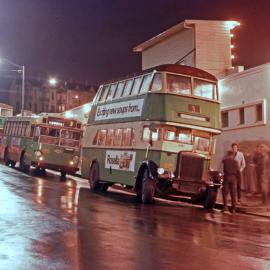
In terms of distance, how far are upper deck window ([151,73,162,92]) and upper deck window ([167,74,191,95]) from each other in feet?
0.90

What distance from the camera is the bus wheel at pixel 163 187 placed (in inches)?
666

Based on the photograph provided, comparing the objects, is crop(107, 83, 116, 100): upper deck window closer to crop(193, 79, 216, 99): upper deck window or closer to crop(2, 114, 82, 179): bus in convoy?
crop(193, 79, 216, 99): upper deck window

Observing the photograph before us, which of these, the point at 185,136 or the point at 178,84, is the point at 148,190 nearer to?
the point at 185,136

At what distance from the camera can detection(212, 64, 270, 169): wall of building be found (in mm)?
20000

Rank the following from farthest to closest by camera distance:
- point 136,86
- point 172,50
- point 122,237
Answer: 1. point 172,50
2. point 136,86
3. point 122,237

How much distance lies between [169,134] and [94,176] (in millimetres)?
5531

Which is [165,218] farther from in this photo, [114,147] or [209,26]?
[209,26]

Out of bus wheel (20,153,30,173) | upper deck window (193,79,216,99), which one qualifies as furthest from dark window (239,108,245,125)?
bus wheel (20,153,30,173)

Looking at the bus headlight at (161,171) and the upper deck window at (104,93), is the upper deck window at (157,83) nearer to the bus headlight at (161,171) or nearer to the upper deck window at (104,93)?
the bus headlight at (161,171)

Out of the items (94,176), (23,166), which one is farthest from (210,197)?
(23,166)

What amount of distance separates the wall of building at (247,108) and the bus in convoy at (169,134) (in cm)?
260

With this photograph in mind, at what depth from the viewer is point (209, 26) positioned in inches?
1117

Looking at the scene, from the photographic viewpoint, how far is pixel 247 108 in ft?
69.9

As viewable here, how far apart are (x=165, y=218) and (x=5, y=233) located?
484 centimetres
